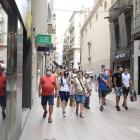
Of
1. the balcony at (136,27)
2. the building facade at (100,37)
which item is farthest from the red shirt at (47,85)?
the building facade at (100,37)

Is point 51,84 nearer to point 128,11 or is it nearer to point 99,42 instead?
point 128,11

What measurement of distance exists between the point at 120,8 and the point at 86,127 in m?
13.8

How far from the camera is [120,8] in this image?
57.4 ft

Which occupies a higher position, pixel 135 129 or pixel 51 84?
pixel 51 84

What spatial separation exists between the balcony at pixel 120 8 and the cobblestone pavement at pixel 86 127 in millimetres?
10588

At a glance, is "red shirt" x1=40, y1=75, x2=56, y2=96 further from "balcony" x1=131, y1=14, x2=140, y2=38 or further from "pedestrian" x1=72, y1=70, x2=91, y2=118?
"balcony" x1=131, y1=14, x2=140, y2=38

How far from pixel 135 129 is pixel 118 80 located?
3.15 meters

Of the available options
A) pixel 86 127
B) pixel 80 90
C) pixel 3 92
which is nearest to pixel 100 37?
pixel 80 90

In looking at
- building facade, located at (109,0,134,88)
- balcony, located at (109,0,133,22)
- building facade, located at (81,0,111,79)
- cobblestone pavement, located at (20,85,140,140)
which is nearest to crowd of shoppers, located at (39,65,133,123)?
cobblestone pavement, located at (20,85,140,140)

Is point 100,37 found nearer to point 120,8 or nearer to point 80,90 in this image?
point 120,8

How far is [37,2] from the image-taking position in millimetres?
11734

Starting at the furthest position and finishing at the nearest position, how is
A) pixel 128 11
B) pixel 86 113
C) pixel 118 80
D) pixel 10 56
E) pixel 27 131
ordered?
1. pixel 128 11
2. pixel 118 80
3. pixel 86 113
4. pixel 27 131
5. pixel 10 56

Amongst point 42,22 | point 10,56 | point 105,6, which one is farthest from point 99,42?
point 10,56

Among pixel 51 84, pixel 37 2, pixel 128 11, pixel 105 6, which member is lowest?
pixel 51 84
